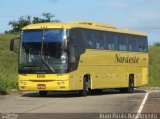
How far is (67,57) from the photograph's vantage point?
93.1 ft

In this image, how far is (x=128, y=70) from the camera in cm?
3531

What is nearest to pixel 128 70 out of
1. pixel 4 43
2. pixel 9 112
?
pixel 9 112

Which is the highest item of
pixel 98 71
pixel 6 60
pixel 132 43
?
pixel 132 43

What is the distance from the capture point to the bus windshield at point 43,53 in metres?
28.3

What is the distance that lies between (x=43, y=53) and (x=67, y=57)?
1182 millimetres

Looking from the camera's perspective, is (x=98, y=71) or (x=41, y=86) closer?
(x=41, y=86)

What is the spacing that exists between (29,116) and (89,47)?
43.0 ft

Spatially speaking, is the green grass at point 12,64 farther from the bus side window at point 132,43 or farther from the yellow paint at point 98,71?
the bus side window at point 132,43

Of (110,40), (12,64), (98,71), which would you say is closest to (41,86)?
(98,71)

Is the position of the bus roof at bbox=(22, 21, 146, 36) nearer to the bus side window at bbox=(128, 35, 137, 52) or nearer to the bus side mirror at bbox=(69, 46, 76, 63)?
the bus side window at bbox=(128, 35, 137, 52)

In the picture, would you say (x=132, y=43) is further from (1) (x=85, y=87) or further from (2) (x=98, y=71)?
(1) (x=85, y=87)

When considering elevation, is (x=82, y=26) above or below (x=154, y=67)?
above

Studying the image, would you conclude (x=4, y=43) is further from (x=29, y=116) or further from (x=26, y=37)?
(x=29, y=116)

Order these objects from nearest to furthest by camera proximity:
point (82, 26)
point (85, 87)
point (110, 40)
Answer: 1. point (82, 26)
2. point (85, 87)
3. point (110, 40)
